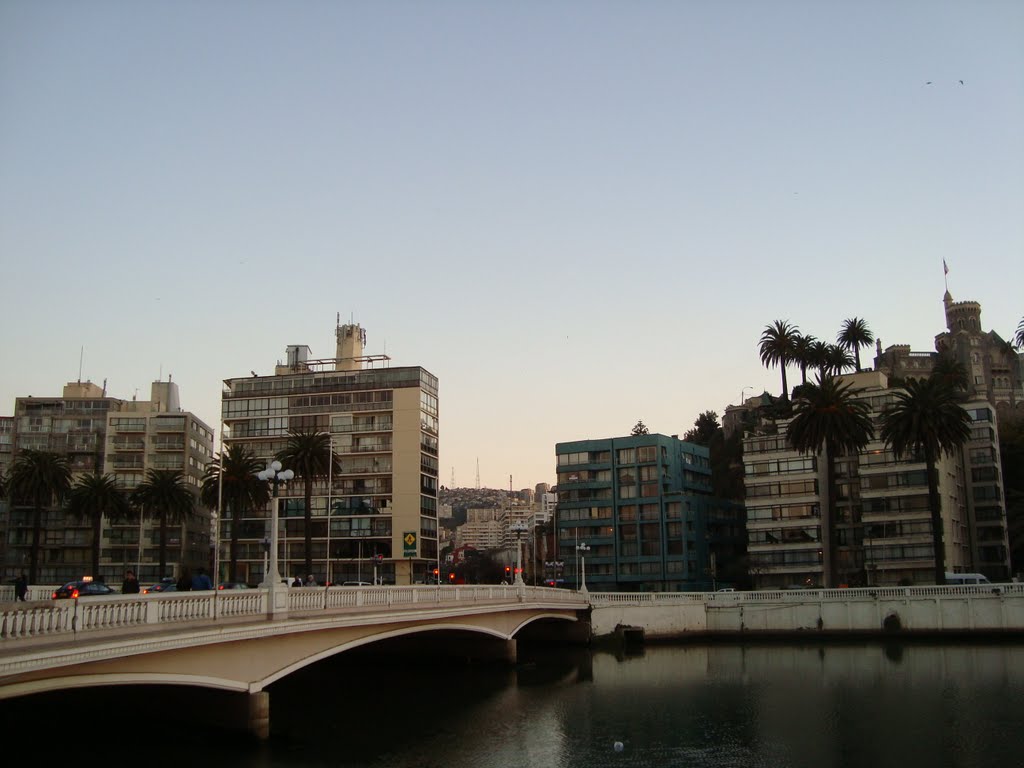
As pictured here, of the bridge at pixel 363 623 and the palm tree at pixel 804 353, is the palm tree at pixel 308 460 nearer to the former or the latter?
the bridge at pixel 363 623

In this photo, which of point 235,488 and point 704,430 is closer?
point 235,488

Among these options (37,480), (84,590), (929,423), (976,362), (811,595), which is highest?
(976,362)

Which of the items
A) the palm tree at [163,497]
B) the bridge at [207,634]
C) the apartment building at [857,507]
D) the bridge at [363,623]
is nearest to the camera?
the bridge at [207,634]

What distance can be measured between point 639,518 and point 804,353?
28.6 metres

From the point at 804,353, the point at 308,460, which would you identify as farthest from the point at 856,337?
the point at 308,460

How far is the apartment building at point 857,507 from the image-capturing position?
306ft

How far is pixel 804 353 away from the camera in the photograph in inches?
4582

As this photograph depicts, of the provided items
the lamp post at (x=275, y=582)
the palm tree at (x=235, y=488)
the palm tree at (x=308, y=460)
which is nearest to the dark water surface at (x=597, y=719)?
the lamp post at (x=275, y=582)

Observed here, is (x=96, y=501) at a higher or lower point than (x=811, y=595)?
higher

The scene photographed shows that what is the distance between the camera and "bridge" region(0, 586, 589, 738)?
72.5 feet

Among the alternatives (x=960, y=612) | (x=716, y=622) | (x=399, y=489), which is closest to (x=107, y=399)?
(x=399, y=489)

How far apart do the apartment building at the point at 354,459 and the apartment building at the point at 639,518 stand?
16.5 metres

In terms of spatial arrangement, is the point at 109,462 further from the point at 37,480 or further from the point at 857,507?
the point at 857,507

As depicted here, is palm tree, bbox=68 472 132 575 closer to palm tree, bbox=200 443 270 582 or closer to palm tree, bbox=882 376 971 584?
palm tree, bbox=200 443 270 582
